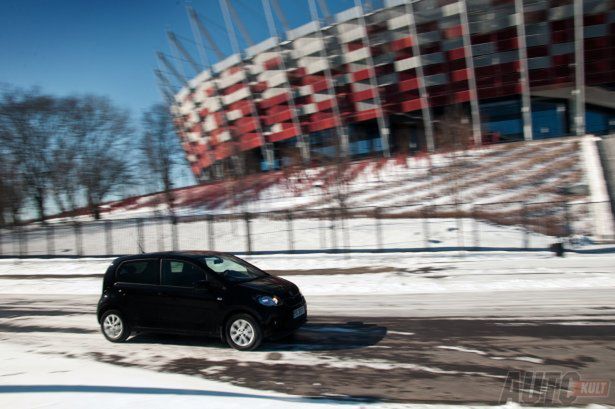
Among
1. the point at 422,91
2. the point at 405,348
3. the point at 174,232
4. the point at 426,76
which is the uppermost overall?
the point at 426,76

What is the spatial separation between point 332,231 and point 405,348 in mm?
16323

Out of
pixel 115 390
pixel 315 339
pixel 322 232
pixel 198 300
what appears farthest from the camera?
pixel 322 232

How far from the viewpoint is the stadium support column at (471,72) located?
47094 mm

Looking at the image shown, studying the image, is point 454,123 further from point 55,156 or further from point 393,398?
point 393,398

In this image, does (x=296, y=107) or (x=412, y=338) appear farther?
(x=296, y=107)

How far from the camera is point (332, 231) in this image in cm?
2378

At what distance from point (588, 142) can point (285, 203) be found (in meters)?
24.3

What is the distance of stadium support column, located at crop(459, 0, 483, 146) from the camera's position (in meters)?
47.1

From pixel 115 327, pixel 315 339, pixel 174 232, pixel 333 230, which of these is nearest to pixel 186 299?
pixel 115 327

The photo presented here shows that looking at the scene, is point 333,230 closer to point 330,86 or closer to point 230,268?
point 230,268

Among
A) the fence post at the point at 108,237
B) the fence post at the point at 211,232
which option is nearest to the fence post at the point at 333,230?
the fence post at the point at 211,232

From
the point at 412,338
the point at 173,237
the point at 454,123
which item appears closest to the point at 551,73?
the point at 454,123

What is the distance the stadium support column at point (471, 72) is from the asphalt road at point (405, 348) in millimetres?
39445

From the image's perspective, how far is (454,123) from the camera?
4550 centimetres
